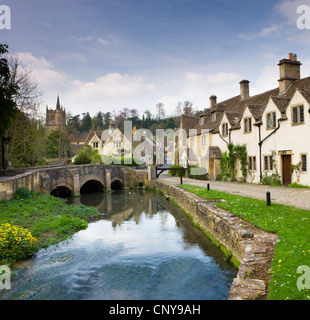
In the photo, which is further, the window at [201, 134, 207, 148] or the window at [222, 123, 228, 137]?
the window at [201, 134, 207, 148]

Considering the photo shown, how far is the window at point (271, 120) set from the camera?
825 inches

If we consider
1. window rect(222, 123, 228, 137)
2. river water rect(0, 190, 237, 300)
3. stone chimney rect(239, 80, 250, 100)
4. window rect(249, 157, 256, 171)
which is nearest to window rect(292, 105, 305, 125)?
window rect(249, 157, 256, 171)

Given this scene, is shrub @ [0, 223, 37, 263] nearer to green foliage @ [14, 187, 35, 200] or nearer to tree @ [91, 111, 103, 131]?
green foliage @ [14, 187, 35, 200]

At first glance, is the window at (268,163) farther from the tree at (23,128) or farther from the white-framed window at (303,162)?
the tree at (23,128)

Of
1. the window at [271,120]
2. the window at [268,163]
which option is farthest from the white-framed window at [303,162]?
the window at [271,120]

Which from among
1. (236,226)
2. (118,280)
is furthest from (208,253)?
(118,280)

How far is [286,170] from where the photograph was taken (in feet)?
66.0

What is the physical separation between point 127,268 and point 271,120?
59.2 feet

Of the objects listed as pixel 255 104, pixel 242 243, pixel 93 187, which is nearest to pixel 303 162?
pixel 255 104

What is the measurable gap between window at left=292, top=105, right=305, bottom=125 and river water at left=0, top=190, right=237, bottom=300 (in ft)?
39.2

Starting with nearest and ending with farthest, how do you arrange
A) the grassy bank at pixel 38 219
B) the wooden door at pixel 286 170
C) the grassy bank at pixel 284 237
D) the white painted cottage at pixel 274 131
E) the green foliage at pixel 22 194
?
the grassy bank at pixel 284 237, the grassy bank at pixel 38 219, the green foliage at pixel 22 194, the white painted cottage at pixel 274 131, the wooden door at pixel 286 170

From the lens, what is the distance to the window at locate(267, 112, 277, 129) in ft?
68.8

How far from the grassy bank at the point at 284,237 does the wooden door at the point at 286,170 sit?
8.82 metres

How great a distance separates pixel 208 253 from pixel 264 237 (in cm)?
317
